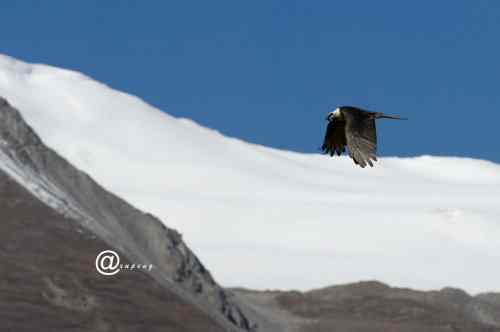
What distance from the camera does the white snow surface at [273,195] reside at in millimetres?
118312

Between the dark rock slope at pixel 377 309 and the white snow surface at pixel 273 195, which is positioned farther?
the white snow surface at pixel 273 195

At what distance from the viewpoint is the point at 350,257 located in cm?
12244

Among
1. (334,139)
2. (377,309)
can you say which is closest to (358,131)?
(334,139)

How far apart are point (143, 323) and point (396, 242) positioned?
2626 inches

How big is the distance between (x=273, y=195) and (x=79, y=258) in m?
85.2

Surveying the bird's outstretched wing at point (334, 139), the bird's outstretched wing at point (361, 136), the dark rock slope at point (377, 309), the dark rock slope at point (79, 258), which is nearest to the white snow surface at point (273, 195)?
the dark rock slope at point (377, 309)

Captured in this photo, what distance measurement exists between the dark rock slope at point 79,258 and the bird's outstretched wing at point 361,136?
1763 inches

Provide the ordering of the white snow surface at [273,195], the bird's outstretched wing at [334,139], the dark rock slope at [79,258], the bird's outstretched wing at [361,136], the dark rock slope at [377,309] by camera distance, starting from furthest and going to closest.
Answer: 1. the white snow surface at [273,195]
2. the dark rock slope at [377,309]
3. the dark rock slope at [79,258]
4. the bird's outstretched wing at [334,139]
5. the bird's outstretched wing at [361,136]

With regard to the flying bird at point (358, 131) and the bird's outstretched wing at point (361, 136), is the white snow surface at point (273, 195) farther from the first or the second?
the bird's outstretched wing at point (361, 136)

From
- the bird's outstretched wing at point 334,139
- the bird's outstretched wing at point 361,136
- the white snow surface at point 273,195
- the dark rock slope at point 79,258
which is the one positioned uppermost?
the white snow surface at point 273,195

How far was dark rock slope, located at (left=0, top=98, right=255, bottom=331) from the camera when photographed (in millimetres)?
61719

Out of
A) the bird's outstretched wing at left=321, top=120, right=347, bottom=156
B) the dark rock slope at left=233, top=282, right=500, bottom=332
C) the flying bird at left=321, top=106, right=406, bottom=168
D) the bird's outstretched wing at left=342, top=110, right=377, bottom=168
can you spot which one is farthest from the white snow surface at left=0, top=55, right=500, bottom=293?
the bird's outstretched wing at left=342, top=110, right=377, bottom=168

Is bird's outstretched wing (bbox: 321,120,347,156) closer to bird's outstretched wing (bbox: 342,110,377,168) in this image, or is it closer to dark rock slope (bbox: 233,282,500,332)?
bird's outstretched wing (bbox: 342,110,377,168)

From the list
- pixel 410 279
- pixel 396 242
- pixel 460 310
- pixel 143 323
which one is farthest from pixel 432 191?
pixel 143 323
